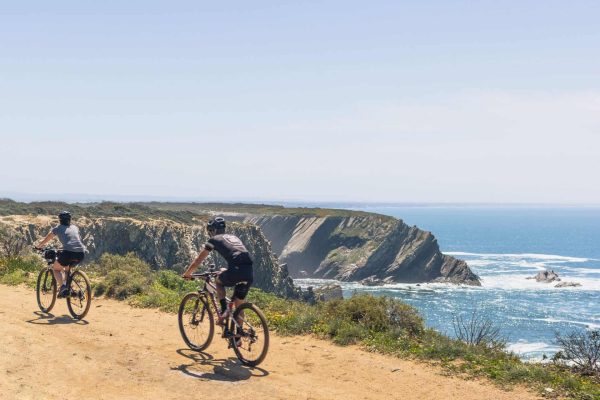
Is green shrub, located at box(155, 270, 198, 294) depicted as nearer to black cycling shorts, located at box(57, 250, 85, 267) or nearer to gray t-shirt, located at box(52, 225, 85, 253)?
black cycling shorts, located at box(57, 250, 85, 267)

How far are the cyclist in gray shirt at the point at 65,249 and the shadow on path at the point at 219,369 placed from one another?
463cm

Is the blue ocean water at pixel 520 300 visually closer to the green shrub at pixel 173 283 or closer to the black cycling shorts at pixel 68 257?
the green shrub at pixel 173 283

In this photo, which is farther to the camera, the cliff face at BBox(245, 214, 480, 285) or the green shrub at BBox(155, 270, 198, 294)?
the cliff face at BBox(245, 214, 480, 285)

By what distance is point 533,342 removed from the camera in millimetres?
57594

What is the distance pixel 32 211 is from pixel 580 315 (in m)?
78.0

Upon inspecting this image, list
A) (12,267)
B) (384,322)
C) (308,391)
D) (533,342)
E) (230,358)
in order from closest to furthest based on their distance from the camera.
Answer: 1. (308,391)
2. (230,358)
3. (384,322)
4. (12,267)
5. (533,342)

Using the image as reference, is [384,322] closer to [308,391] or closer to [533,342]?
[308,391]

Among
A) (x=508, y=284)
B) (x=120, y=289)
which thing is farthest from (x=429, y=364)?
(x=508, y=284)

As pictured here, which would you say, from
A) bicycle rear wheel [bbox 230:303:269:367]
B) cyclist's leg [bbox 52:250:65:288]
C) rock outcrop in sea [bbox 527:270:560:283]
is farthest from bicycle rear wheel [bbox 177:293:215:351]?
rock outcrop in sea [bbox 527:270:560:283]

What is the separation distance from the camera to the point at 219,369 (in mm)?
9742

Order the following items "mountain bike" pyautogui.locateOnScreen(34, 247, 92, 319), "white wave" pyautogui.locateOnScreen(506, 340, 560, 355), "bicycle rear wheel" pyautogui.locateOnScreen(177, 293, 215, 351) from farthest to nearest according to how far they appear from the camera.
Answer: "white wave" pyautogui.locateOnScreen(506, 340, 560, 355) < "mountain bike" pyautogui.locateOnScreen(34, 247, 92, 319) < "bicycle rear wheel" pyautogui.locateOnScreen(177, 293, 215, 351)

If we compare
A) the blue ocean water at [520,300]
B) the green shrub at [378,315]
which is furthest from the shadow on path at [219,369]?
the blue ocean water at [520,300]

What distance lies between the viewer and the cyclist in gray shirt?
518 inches

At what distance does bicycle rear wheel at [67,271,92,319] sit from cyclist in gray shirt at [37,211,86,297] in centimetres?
22
